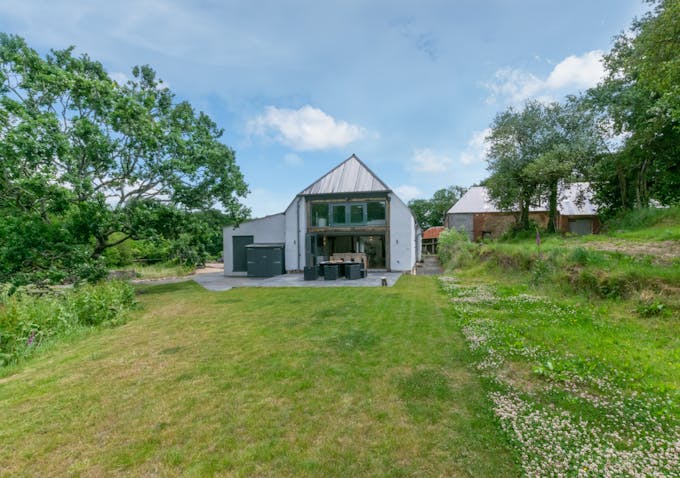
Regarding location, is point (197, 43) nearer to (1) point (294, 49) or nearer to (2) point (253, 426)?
(1) point (294, 49)

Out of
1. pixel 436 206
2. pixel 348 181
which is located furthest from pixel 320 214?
pixel 436 206

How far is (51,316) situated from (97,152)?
23.7 feet

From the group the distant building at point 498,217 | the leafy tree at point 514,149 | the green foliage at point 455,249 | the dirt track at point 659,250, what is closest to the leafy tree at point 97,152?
the green foliage at point 455,249

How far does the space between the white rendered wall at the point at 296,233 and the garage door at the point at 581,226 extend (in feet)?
79.0

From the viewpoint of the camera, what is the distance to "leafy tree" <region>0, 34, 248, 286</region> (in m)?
9.31

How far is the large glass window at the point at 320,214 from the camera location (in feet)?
58.7

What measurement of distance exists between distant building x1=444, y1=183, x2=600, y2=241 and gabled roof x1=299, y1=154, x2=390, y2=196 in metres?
13.4

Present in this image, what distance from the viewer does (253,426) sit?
280cm

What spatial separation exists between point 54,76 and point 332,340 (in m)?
13.0

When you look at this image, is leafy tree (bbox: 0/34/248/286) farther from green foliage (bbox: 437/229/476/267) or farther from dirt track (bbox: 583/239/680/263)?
dirt track (bbox: 583/239/680/263)

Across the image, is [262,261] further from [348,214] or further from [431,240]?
[431,240]

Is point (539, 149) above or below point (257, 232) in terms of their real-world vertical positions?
above

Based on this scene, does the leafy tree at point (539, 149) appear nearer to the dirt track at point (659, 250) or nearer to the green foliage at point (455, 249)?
the green foliage at point (455, 249)

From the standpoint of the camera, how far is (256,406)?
315 centimetres
